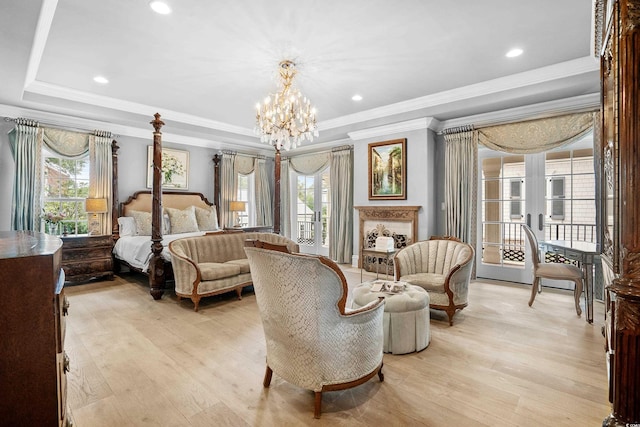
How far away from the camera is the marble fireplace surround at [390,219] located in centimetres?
551

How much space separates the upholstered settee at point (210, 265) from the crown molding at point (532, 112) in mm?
3539

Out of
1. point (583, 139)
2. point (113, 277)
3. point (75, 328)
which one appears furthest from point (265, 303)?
point (583, 139)

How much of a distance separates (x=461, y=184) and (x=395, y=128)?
1.51m

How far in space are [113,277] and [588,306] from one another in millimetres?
6723

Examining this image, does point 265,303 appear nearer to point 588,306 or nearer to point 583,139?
point 588,306

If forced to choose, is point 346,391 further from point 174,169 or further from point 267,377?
point 174,169

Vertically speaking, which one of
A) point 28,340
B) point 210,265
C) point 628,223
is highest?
point 628,223

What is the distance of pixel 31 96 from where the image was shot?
4.36 meters

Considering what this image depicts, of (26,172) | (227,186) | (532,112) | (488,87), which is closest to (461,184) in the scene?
(532,112)

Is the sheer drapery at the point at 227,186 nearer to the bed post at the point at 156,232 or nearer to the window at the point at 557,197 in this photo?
the bed post at the point at 156,232

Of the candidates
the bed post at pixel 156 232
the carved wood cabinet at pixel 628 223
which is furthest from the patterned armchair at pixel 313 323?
the bed post at pixel 156 232

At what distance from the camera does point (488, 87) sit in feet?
14.4

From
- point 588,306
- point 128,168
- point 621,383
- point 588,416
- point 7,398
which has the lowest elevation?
point 588,416

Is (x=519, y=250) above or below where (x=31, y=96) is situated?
below
